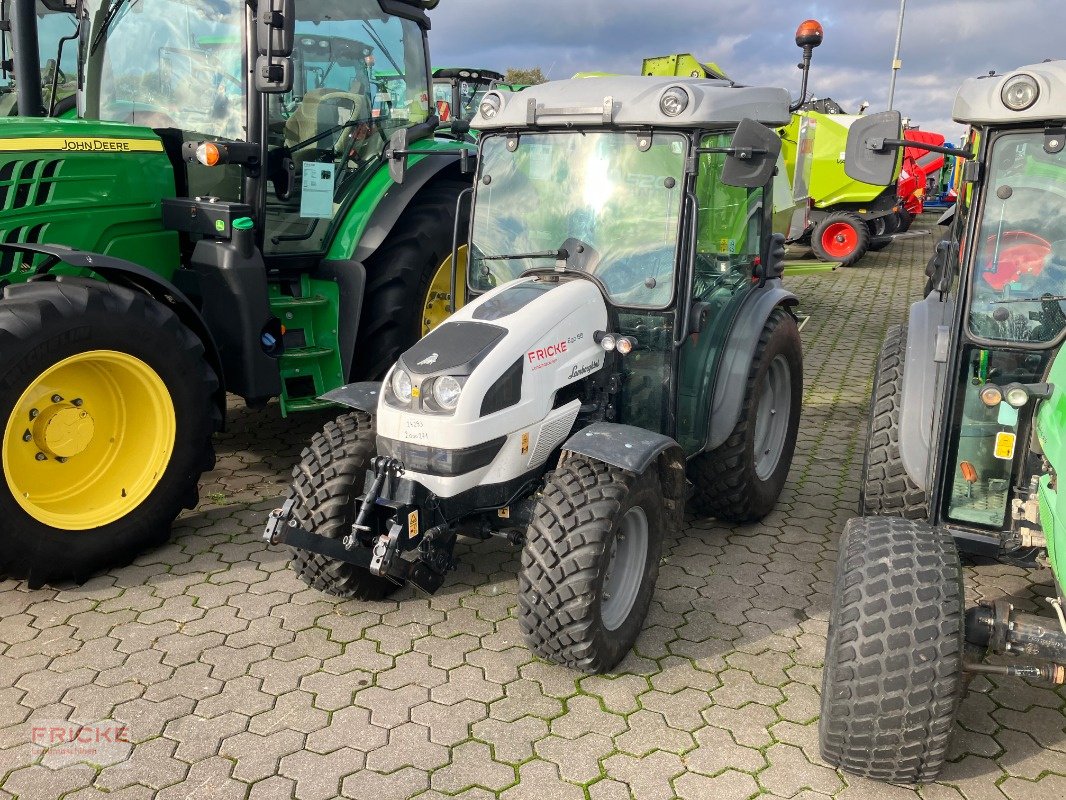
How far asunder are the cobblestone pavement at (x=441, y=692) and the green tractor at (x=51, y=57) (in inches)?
108

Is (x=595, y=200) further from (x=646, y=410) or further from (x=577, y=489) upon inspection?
(x=577, y=489)

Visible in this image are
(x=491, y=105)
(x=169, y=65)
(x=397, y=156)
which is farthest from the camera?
(x=169, y=65)

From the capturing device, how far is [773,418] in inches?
189

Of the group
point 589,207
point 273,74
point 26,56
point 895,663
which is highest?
point 26,56

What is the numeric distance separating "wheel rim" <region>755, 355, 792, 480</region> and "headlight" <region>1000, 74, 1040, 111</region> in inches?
76.6

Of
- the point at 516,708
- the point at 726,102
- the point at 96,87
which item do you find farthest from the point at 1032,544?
the point at 96,87

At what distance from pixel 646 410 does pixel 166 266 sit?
Result: 8.04 feet

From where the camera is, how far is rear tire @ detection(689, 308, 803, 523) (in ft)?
13.7

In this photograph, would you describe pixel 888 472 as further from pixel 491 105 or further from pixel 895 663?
pixel 491 105

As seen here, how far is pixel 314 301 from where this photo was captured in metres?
4.89

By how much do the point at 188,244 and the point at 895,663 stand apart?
3.69m

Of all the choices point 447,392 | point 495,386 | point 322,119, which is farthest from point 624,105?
point 322,119

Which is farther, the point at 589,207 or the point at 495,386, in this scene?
the point at 589,207

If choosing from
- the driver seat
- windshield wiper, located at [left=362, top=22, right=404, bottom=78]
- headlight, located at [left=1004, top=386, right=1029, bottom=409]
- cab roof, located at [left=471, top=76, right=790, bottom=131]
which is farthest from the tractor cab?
headlight, located at [left=1004, top=386, right=1029, bottom=409]
